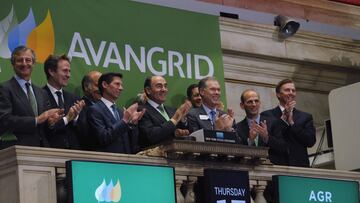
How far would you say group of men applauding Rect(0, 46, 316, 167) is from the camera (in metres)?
10.7

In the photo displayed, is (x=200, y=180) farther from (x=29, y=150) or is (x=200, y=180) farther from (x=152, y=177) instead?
(x=29, y=150)

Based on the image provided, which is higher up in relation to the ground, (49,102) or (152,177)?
(49,102)

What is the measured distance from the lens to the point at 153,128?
1142 centimetres

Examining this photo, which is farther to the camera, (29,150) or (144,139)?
(144,139)

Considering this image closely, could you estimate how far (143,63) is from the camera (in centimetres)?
1426

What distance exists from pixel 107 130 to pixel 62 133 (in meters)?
0.50

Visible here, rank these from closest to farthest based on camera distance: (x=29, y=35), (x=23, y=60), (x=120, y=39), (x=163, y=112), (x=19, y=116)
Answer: (x=19, y=116) → (x=23, y=60) → (x=163, y=112) → (x=29, y=35) → (x=120, y=39)

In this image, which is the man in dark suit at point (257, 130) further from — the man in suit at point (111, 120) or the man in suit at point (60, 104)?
the man in suit at point (60, 104)

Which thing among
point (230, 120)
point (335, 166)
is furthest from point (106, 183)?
point (335, 166)

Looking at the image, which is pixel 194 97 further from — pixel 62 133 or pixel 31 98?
pixel 31 98

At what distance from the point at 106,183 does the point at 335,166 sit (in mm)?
5878

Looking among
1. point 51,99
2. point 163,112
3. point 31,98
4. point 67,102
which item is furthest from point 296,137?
point 31,98

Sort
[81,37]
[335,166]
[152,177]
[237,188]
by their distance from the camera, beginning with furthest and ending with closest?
[335,166], [81,37], [237,188], [152,177]

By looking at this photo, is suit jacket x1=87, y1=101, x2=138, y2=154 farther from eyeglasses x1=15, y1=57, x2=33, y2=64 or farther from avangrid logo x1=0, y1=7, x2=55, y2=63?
avangrid logo x1=0, y1=7, x2=55, y2=63
